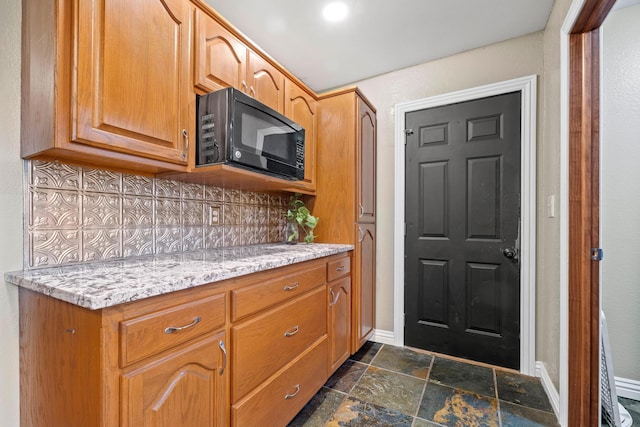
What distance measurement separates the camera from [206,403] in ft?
3.26

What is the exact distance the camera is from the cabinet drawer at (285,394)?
117cm

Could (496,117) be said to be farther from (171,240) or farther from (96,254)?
(96,254)

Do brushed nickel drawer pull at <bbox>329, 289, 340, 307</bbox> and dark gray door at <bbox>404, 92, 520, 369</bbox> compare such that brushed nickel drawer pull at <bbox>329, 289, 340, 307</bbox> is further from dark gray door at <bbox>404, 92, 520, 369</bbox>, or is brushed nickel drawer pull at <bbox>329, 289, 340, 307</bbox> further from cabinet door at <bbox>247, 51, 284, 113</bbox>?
cabinet door at <bbox>247, 51, 284, 113</bbox>

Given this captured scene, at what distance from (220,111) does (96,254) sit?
0.84 meters

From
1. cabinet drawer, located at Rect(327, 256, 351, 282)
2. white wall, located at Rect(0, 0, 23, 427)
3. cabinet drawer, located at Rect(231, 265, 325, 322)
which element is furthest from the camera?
cabinet drawer, located at Rect(327, 256, 351, 282)

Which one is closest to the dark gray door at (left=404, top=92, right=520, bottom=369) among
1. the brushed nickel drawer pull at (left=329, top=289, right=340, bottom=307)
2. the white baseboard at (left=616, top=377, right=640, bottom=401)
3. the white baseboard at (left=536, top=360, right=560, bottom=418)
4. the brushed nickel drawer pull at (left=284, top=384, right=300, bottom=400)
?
the white baseboard at (left=536, top=360, right=560, bottom=418)

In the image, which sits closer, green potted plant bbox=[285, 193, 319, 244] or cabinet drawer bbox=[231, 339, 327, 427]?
cabinet drawer bbox=[231, 339, 327, 427]

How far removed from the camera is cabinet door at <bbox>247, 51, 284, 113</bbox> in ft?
5.43

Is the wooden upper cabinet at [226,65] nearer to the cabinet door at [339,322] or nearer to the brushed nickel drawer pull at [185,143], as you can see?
the brushed nickel drawer pull at [185,143]

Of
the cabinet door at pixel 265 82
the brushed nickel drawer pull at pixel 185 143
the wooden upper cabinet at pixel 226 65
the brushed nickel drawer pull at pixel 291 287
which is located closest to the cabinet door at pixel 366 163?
the cabinet door at pixel 265 82

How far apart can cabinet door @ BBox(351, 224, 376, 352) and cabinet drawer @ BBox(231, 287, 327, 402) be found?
0.52 m

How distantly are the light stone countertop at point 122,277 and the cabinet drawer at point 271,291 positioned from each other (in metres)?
0.09

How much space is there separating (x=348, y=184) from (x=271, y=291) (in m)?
→ 1.12

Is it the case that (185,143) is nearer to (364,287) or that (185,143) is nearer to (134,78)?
(134,78)
